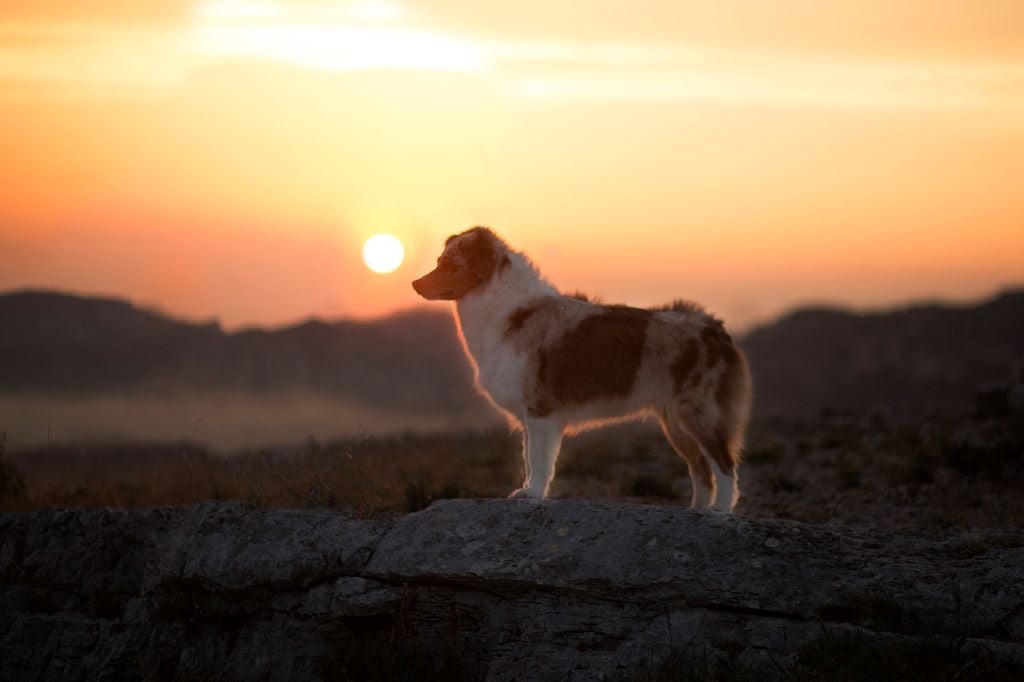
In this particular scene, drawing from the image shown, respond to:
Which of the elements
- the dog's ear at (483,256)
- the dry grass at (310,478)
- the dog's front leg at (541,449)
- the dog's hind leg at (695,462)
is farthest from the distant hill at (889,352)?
the dog's front leg at (541,449)

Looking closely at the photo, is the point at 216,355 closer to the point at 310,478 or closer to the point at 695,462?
the point at 310,478

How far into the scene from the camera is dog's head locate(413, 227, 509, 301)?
33.1ft

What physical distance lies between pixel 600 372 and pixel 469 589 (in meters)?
2.41

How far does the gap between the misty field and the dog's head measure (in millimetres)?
2212

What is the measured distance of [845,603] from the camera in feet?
24.5

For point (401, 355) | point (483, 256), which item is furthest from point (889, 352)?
point (483, 256)

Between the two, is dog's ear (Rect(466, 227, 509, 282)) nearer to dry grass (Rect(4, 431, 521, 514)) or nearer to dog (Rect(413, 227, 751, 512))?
dog (Rect(413, 227, 751, 512))

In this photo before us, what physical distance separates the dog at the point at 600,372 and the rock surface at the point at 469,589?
1163 millimetres

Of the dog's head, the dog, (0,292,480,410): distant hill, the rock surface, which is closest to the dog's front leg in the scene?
the dog

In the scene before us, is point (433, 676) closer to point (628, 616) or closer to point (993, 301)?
point (628, 616)

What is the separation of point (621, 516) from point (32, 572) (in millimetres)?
5582

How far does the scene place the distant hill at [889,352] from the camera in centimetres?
5131

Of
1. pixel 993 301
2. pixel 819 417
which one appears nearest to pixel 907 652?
pixel 819 417

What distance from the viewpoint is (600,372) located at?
31.5 feet
